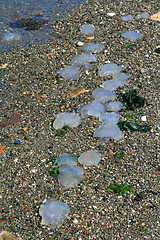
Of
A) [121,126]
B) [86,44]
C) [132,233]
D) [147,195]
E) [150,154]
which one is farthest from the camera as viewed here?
[86,44]

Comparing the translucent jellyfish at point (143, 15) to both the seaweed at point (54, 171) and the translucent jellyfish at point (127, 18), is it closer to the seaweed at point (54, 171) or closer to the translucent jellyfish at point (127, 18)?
the translucent jellyfish at point (127, 18)

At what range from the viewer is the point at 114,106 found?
3.95 meters

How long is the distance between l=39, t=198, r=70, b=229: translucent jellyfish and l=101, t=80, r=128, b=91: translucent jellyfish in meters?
1.53

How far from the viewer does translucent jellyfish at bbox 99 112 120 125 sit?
3.77 meters

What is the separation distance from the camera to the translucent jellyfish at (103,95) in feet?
13.3

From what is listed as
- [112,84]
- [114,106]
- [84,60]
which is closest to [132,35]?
[84,60]

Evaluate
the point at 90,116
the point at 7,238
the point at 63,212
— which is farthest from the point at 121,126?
the point at 7,238

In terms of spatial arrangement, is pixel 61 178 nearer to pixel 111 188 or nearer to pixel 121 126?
pixel 111 188

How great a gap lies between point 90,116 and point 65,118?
0.75 ft

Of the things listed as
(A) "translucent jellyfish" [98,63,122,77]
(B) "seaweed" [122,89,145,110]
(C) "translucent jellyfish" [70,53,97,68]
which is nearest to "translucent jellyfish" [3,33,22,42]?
(C) "translucent jellyfish" [70,53,97,68]

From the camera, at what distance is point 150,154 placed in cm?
341

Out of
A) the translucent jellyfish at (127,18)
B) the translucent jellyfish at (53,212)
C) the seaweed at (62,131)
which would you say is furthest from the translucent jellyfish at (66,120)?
the translucent jellyfish at (127,18)

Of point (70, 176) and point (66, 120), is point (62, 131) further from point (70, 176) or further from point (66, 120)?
point (70, 176)

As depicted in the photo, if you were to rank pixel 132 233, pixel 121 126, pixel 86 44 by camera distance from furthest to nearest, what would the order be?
pixel 86 44 → pixel 121 126 → pixel 132 233
